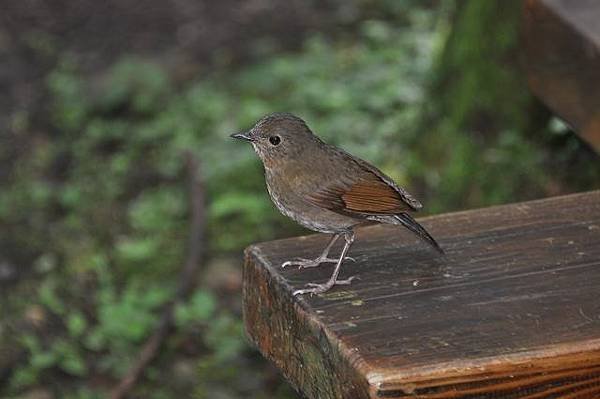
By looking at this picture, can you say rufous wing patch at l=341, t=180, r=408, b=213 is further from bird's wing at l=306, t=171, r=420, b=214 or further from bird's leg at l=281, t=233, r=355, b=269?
bird's leg at l=281, t=233, r=355, b=269

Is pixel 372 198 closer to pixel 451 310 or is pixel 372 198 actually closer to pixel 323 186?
pixel 323 186

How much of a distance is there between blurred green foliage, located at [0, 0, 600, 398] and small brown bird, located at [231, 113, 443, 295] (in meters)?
2.32

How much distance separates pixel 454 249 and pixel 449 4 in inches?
244

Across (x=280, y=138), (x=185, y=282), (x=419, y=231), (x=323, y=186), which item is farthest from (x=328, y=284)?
(x=185, y=282)

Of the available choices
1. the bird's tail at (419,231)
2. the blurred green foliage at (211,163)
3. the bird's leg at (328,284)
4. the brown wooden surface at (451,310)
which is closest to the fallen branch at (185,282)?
the blurred green foliage at (211,163)

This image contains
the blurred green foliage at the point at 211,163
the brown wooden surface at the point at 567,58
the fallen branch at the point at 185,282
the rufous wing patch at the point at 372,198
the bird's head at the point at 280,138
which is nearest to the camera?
the rufous wing patch at the point at 372,198

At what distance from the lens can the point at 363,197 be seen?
326cm

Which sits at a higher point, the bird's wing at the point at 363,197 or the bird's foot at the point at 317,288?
the bird's foot at the point at 317,288

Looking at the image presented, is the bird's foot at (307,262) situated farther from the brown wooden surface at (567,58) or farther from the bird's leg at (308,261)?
the brown wooden surface at (567,58)

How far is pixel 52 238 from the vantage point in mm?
7051

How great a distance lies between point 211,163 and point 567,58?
3.78 metres

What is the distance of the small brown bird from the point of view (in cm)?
319

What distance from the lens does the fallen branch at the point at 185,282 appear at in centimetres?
558

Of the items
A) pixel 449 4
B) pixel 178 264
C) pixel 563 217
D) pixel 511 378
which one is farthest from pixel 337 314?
pixel 449 4
